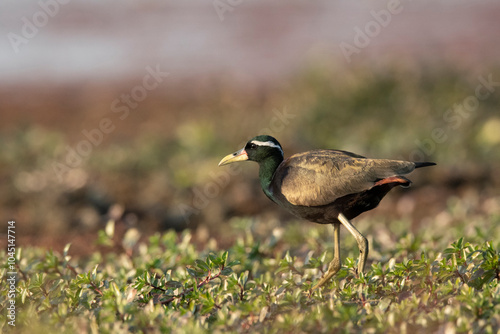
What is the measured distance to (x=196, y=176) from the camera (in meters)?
9.61

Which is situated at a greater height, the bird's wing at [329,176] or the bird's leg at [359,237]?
the bird's wing at [329,176]

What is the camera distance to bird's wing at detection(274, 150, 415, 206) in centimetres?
420

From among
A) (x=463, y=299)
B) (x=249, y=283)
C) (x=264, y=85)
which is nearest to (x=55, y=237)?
(x=249, y=283)

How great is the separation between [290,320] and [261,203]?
565 cm

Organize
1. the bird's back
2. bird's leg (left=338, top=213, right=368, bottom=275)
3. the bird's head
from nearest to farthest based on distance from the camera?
1. the bird's back
2. bird's leg (left=338, top=213, right=368, bottom=275)
3. the bird's head

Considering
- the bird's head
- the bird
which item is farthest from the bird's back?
the bird's head

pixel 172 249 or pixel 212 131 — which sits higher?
pixel 172 249

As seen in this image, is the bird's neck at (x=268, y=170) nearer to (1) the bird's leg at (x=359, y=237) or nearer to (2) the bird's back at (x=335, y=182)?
(2) the bird's back at (x=335, y=182)

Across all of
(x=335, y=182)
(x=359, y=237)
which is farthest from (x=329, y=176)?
(x=359, y=237)

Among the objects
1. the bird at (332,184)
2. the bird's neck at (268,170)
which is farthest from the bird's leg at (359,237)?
the bird's neck at (268,170)

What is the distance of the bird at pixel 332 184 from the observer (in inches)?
166

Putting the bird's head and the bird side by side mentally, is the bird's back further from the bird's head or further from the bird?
the bird's head

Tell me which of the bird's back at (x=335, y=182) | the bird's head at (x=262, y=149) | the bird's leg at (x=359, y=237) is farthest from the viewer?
the bird's head at (x=262, y=149)

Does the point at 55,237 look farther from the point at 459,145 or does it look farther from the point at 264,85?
the point at 264,85
